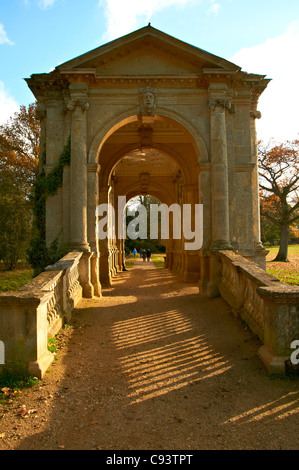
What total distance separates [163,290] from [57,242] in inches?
157

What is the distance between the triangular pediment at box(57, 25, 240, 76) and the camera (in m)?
9.88

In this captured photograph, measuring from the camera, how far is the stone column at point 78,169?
387 inches

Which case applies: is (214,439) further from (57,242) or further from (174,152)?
(174,152)

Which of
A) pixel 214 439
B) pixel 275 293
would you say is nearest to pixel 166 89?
pixel 275 293

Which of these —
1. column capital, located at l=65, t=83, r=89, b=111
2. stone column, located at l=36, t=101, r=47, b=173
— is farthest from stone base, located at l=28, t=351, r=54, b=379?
column capital, located at l=65, t=83, r=89, b=111

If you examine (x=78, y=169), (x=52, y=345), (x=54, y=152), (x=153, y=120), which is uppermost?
(x=153, y=120)

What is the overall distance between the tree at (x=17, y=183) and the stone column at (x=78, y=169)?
921cm

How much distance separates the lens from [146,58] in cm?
1027

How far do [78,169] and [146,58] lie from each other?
3837 mm

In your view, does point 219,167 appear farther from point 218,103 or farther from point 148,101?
point 148,101

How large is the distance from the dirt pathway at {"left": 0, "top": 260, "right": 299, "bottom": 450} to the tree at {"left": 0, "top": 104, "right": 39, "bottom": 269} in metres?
14.5

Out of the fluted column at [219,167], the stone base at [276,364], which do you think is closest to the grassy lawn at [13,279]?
the fluted column at [219,167]

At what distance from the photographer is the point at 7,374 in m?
4.43

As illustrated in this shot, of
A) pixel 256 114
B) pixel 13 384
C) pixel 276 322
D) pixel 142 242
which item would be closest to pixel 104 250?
pixel 256 114
